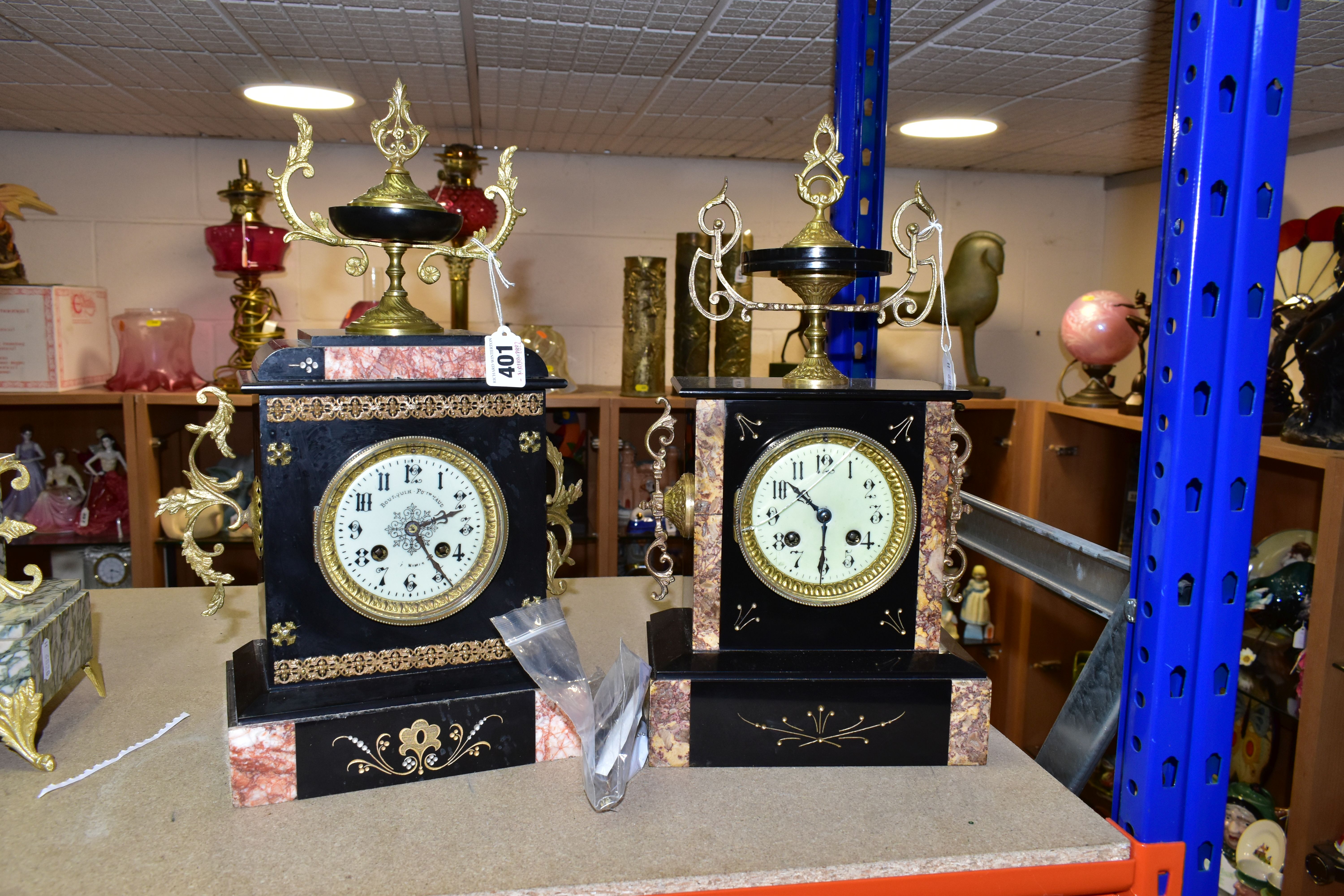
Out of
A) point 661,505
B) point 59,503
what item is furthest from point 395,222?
point 59,503

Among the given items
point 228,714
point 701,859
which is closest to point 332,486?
point 228,714

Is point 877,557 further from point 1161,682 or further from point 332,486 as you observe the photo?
point 332,486

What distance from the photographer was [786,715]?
108 cm

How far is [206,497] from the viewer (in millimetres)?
1088

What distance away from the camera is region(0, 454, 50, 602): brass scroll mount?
1.11m

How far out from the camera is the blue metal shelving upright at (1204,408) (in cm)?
87

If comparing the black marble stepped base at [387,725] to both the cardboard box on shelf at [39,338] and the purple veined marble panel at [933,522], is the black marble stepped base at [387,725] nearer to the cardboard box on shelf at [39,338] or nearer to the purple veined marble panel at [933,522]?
the purple veined marble panel at [933,522]

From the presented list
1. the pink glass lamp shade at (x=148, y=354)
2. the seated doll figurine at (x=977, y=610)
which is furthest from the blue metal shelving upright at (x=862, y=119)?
the pink glass lamp shade at (x=148, y=354)

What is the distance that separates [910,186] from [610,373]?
125 cm

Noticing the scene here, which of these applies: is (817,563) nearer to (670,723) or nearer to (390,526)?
(670,723)

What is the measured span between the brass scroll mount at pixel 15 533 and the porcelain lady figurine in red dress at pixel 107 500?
1749 millimetres

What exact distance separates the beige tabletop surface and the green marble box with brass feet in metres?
0.05

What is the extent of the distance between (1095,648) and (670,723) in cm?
55

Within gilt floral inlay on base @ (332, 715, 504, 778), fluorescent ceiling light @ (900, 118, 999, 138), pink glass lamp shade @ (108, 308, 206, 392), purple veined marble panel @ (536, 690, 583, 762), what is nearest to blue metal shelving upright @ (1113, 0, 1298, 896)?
purple veined marble panel @ (536, 690, 583, 762)
